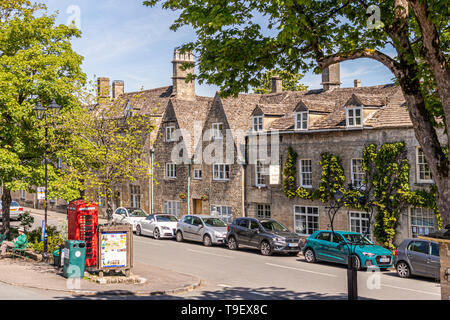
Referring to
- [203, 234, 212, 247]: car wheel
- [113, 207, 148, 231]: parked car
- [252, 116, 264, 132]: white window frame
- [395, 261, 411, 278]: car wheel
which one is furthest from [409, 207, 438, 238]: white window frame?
[113, 207, 148, 231]: parked car

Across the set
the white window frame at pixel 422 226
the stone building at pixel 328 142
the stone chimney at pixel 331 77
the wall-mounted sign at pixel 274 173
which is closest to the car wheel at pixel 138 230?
the stone building at pixel 328 142

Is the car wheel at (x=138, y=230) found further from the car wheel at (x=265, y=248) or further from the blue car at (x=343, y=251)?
the blue car at (x=343, y=251)

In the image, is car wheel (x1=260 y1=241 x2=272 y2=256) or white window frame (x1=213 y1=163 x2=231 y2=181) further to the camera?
white window frame (x1=213 y1=163 x2=231 y2=181)

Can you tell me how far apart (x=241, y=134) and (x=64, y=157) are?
1492 centimetres

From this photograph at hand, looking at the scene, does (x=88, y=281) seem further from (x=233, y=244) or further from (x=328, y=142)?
(x=328, y=142)

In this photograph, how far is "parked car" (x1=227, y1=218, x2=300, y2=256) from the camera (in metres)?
26.1

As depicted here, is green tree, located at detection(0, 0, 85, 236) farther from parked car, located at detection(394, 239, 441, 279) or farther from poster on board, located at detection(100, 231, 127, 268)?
parked car, located at detection(394, 239, 441, 279)

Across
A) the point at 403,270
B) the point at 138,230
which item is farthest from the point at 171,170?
the point at 403,270

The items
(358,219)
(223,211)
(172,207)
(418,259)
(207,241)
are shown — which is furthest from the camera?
(172,207)

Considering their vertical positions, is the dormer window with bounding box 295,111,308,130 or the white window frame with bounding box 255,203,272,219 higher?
the dormer window with bounding box 295,111,308,130

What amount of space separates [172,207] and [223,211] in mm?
6265

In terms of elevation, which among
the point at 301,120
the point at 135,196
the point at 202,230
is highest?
the point at 301,120

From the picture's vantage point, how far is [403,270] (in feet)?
67.2

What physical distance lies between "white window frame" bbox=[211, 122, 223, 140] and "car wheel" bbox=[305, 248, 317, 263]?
1440 centimetres
